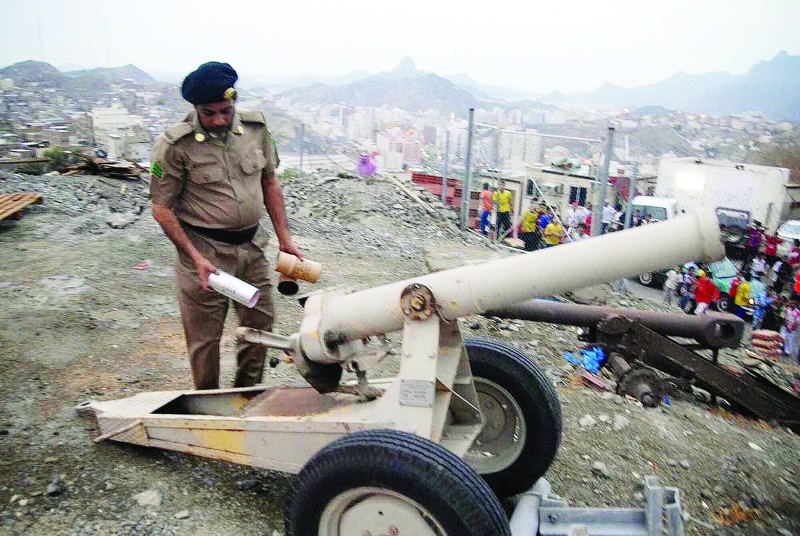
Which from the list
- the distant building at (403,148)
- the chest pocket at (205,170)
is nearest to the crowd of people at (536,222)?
the chest pocket at (205,170)

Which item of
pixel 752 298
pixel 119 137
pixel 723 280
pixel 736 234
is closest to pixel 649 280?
pixel 723 280

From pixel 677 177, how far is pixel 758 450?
2183 centimetres

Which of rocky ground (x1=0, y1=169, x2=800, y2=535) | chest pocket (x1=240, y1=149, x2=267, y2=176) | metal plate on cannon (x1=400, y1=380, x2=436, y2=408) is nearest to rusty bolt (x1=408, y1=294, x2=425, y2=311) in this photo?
metal plate on cannon (x1=400, y1=380, x2=436, y2=408)

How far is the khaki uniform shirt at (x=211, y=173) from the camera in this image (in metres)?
3.01

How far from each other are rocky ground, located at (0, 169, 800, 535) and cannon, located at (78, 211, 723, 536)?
26 centimetres

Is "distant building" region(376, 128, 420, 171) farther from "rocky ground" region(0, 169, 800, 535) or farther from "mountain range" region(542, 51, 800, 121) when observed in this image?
"mountain range" region(542, 51, 800, 121)

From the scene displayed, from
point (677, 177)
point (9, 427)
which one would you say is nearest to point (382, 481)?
point (9, 427)

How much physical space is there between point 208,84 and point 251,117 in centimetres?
45

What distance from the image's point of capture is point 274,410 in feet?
9.21

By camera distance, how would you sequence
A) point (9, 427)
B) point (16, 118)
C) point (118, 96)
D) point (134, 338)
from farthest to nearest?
point (118, 96), point (16, 118), point (134, 338), point (9, 427)

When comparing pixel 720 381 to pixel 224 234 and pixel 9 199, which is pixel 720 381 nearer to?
pixel 224 234

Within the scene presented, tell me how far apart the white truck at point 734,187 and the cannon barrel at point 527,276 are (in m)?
20.0

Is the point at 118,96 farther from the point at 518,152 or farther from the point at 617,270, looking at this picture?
the point at 617,270

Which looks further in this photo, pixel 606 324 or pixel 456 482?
pixel 606 324
